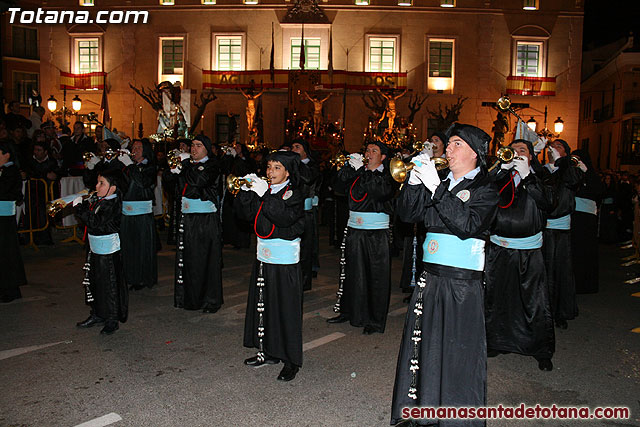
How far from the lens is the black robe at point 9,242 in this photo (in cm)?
723

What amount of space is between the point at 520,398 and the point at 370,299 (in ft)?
7.21

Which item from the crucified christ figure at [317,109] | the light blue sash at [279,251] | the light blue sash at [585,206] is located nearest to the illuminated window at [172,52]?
the crucified christ figure at [317,109]

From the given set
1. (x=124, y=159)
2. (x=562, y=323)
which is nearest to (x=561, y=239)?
(x=562, y=323)

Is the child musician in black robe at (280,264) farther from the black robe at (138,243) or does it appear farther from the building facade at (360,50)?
the building facade at (360,50)

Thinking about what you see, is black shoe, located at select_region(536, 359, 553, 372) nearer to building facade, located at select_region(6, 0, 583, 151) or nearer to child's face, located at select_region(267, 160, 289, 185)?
child's face, located at select_region(267, 160, 289, 185)

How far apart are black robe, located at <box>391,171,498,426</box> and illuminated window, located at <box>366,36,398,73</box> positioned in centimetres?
2933

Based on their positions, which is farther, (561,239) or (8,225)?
(8,225)

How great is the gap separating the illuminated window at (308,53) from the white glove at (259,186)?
28.5 m

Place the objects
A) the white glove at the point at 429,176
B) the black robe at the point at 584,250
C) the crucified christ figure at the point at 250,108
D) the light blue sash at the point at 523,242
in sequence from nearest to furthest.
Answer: the white glove at the point at 429,176, the light blue sash at the point at 523,242, the black robe at the point at 584,250, the crucified christ figure at the point at 250,108

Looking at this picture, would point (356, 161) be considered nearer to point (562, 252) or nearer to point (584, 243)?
point (562, 252)

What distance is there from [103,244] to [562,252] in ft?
18.7

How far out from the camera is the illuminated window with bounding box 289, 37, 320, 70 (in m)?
32.2

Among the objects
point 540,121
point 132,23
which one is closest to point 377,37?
point 540,121

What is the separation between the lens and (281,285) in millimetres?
5094
